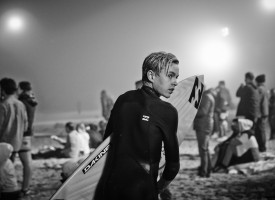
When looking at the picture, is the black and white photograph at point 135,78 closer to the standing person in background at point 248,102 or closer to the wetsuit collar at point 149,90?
the standing person in background at point 248,102

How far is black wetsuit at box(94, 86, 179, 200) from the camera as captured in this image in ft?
4.12

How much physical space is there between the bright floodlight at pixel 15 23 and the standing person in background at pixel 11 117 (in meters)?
1.62

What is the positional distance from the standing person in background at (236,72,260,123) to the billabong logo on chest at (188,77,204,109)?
2557mm

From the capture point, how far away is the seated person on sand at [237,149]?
13.0ft

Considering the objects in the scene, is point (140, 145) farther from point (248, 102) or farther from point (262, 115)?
point (262, 115)

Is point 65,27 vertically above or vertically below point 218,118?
above

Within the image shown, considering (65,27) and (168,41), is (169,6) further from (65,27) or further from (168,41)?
(65,27)

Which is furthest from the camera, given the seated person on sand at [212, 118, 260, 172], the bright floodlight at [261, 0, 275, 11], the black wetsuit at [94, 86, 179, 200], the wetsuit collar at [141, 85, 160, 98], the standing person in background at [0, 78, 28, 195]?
the bright floodlight at [261, 0, 275, 11]

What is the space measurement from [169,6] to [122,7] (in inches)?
25.0

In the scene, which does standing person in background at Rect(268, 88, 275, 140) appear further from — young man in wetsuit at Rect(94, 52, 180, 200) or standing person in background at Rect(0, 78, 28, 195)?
young man in wetsuit at Rect(94, 52, 180, 200)

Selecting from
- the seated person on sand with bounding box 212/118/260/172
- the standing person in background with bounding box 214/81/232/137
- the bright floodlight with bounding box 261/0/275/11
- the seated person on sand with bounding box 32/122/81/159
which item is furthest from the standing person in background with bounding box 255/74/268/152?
the seated person on sand with bounding box 32/122/81/159

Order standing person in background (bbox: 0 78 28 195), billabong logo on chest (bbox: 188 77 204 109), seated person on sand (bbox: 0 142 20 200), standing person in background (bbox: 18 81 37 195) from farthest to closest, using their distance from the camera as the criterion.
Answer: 1. standing person in background (bbox: 18 81 37 195)
2. standing person in background (bbox: 0 78 28 195)
3. seated person on sand (bbox: 0 142 20 200)
4. billabong logo on chest (bbox: 188 77 204 109)

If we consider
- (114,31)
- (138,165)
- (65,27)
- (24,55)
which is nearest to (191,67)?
(114,31)

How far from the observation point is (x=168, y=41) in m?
4.25
